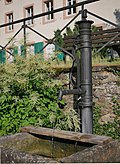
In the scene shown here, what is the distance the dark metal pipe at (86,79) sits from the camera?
310 centimetres

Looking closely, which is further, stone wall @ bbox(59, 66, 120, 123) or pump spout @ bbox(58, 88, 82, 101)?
stone wall @ bbox(59, 66, 120, 123)

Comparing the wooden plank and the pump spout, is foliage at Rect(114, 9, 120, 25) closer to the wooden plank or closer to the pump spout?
the pump spout

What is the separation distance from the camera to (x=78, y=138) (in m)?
2.58

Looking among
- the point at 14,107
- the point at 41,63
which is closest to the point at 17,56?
the point at 41,63

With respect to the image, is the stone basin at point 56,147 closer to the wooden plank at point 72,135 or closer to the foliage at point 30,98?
the wooden plank at point 72,135

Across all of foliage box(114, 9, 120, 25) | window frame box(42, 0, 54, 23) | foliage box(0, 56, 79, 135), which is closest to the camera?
foliage box(0, 56, 79, 135)

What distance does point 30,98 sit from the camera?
342 centimetres

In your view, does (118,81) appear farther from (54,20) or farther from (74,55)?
(54,20)

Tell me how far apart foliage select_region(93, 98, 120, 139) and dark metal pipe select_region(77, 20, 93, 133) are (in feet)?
2.00

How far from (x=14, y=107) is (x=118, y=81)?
127 centimetres

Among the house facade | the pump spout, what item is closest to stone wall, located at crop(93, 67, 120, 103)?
the pump spout

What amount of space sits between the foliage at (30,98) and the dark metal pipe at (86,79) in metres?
0.18

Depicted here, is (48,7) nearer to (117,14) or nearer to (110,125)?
(117,14)

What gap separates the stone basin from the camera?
2137 millimetres
